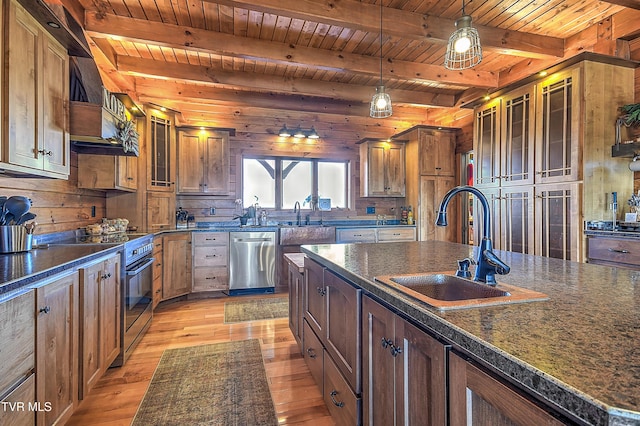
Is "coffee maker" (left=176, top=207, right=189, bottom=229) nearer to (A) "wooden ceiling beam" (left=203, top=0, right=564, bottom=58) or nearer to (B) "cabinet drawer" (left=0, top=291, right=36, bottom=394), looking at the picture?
(A) "wooden ceiling beam" (left=203, top=0, right=564, bottom=58)

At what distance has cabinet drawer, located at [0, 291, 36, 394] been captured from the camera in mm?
1176

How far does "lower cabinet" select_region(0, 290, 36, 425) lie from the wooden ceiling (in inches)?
88.3

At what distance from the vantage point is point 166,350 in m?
2.68

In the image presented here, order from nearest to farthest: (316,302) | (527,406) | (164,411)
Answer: (527,406), (164,411), (316,302)

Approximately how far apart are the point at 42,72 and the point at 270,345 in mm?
2518

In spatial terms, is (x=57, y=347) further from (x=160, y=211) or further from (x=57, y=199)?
(x=160, y=211)

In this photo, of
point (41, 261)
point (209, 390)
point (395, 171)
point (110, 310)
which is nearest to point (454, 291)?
point (209, 390)

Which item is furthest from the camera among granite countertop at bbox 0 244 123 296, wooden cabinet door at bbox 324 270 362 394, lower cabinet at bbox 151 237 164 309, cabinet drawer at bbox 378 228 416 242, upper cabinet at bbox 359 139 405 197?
upper cabinet at bbox 359 139 405 197

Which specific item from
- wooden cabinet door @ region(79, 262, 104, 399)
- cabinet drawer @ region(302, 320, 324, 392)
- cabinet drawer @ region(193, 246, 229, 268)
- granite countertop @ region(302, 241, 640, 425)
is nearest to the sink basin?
granite countertop @ region(302, 241, 640, 425)

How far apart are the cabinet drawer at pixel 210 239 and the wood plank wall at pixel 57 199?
43.2 inches

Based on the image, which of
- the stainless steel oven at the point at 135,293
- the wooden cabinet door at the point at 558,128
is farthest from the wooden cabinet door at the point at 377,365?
the wooden cabinet door at the point at 558,128

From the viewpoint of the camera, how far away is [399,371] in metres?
1.02

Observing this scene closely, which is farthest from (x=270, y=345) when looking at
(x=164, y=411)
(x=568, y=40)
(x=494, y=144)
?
(x=568, y=40)

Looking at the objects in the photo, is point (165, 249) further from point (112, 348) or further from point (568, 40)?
point (568, 40)
